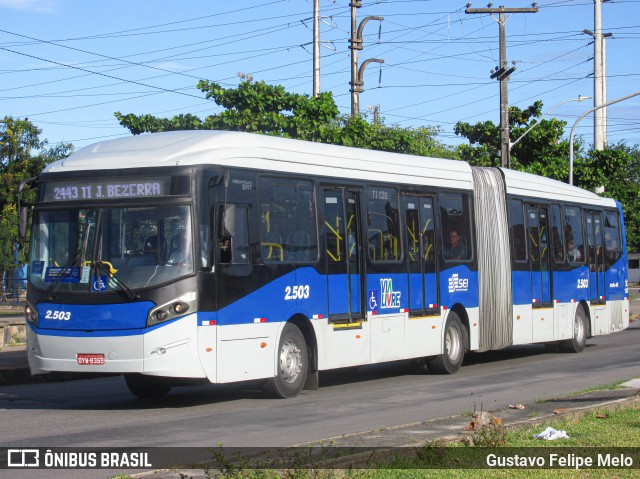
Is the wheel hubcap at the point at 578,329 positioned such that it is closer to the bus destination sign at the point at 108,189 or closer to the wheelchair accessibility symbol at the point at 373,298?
the wheelchair accessibility symbol at the point at 373,298

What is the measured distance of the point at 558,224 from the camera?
24.5 m

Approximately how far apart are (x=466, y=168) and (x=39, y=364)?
9734 mm

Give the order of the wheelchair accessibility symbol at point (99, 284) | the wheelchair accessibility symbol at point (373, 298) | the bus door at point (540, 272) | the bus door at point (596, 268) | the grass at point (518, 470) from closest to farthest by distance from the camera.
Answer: the grass at point (518, 470) < the wheelchair accessibility symbol at point (99, 284) < the wheelchair accessibility symbol at point (373, 298) < the bus door at point (540, 272) < the bus door at point (596, 268)

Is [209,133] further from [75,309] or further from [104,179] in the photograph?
[75,309]

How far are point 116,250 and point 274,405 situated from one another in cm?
288

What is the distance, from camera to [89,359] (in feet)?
44.4

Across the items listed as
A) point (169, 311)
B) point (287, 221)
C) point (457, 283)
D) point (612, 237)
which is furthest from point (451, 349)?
point (612, 237)

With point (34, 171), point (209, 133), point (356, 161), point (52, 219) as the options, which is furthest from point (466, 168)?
point (34, 171)

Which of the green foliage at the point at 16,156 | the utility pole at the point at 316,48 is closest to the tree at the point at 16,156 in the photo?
the green foliage at the point at 16,156

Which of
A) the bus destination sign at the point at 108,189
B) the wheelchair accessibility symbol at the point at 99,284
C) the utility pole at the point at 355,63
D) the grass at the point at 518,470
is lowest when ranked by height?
the grass at the point at 518,470

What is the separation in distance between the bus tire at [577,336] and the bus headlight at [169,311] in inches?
536

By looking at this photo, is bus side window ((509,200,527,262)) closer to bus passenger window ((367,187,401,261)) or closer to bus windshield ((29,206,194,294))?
bus passenger window ((367,187,401,261))

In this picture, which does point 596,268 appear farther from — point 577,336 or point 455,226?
point 455,226

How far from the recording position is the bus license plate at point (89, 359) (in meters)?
13.5
